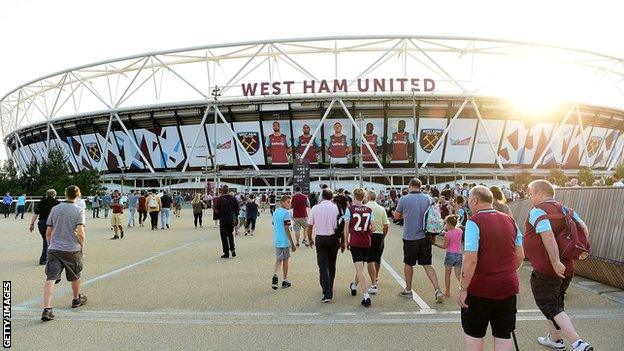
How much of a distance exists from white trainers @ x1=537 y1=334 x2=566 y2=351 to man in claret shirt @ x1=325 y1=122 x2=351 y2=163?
169ft

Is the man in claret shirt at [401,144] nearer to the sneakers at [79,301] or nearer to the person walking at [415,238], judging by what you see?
the person walking at [415,238]

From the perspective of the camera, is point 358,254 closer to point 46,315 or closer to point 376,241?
point 376,241

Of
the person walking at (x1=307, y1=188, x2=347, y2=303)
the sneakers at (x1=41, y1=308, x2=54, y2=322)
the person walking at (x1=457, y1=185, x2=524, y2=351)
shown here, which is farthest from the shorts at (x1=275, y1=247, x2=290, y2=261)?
the person walking at (x1=457, y1=185, x2=524, y2=351)

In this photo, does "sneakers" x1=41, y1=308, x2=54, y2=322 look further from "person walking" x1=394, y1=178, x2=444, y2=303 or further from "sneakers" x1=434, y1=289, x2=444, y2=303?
"sneakers" x1=434, y1=289, x2=444, y2=303

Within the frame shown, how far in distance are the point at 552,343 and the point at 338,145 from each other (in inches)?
2052

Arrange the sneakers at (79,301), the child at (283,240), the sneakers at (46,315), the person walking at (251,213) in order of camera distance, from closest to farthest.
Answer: the sneakers at (46,315), the sneakers at (79,301), the child at (283,240), the person walking at (251,213)

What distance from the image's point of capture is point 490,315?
13.7 feet

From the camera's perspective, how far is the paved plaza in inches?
225

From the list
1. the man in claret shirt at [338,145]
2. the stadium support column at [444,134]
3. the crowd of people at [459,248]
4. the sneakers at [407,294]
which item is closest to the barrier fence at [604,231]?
the crowd of people at [459,248]

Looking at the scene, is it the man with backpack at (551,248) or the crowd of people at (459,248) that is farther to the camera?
the man with backpack at (551,248)

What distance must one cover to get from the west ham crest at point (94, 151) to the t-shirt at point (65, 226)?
6064cm

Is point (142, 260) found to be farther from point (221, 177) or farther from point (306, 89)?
point (221, 177)

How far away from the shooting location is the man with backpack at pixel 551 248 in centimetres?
514

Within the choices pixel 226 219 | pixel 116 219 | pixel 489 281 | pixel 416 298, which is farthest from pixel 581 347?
pixel 116 219
